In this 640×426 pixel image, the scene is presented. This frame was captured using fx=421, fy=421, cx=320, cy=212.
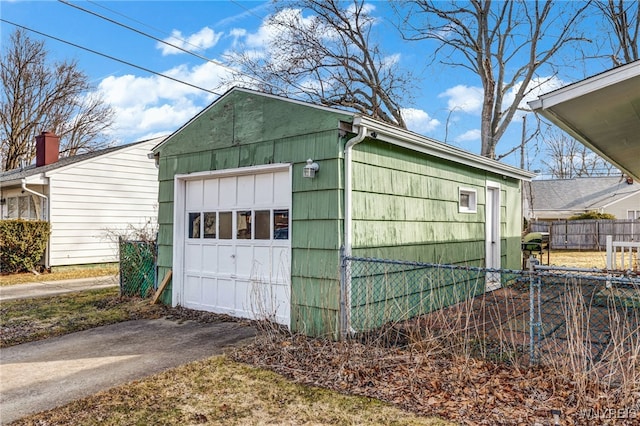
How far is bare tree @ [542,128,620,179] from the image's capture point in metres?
31.8

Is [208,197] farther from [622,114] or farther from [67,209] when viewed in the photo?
[67,209]

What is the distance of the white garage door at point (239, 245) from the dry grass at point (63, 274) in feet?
18.6

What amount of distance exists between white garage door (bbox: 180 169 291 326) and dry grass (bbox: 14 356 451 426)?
137cm

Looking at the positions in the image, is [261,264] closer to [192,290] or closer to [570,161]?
[192,290]

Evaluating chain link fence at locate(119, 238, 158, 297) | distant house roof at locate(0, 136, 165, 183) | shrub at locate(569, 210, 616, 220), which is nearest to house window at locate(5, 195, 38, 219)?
distant house roof at locate(0, 136, 165, 183)

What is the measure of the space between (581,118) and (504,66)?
563 inches

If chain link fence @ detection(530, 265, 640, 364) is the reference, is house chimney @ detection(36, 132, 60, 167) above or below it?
above

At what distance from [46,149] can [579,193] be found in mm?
27982

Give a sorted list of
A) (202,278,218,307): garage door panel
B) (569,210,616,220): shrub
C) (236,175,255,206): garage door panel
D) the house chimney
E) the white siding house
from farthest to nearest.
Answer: (569,210,616,220): shrub → the house chimney → the white siding house → (202,278,218,307): garage door panel → (236,175,255,206): garage door panel

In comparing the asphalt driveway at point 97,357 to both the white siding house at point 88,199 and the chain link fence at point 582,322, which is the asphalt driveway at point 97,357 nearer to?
the chain link fence at point 582,322

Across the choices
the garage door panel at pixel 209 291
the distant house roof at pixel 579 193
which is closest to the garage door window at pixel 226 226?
the garage door panel at pixel 209 291

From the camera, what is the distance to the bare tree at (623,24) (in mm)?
14516

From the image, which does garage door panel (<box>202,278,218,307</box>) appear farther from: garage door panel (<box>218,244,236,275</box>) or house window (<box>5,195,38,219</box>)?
house window (<box>5,195,38,219</box>)

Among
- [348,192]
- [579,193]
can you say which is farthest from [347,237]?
[579,193]
